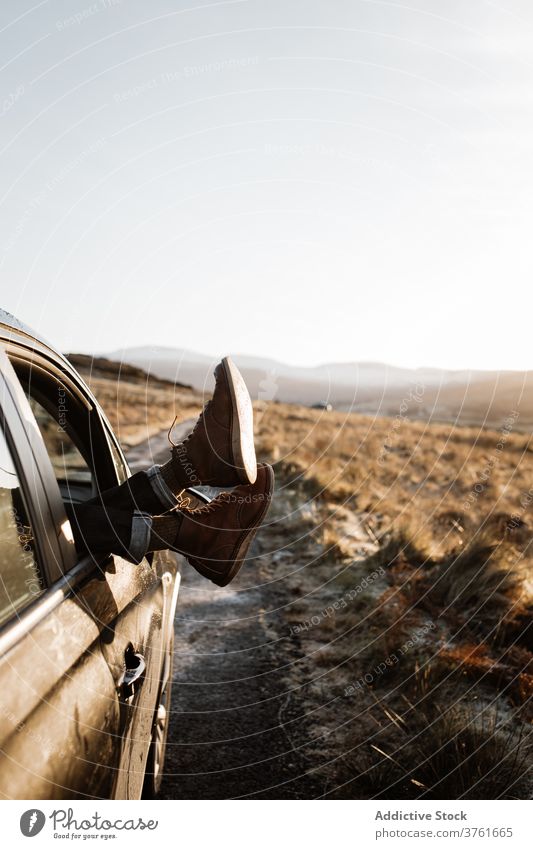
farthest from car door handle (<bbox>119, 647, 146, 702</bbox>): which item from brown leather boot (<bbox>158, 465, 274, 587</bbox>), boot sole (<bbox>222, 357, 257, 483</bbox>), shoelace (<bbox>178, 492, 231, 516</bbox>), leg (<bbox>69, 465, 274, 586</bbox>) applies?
boot sole (<bbox>222, 357, 257, 483</bbox>)

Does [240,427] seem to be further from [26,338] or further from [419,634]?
[419,634]

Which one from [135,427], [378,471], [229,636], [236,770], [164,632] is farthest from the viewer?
[135,427]

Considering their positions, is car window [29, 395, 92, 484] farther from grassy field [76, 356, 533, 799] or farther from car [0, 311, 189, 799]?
grassy field [76, 356, 533, 799]

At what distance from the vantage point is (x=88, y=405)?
2400 millimetres

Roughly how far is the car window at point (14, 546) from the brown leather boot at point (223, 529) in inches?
33.5

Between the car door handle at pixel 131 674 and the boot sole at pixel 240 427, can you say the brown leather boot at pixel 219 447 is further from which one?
the car door handle at pixel 131 674

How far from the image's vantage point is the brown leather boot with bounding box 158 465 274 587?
2545mm

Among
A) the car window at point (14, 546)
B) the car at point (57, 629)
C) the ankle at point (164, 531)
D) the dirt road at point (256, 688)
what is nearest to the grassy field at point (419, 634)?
the dirt road at point (256, 688)

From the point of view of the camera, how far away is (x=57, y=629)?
1.51 meters

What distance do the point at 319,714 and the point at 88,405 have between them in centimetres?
255
